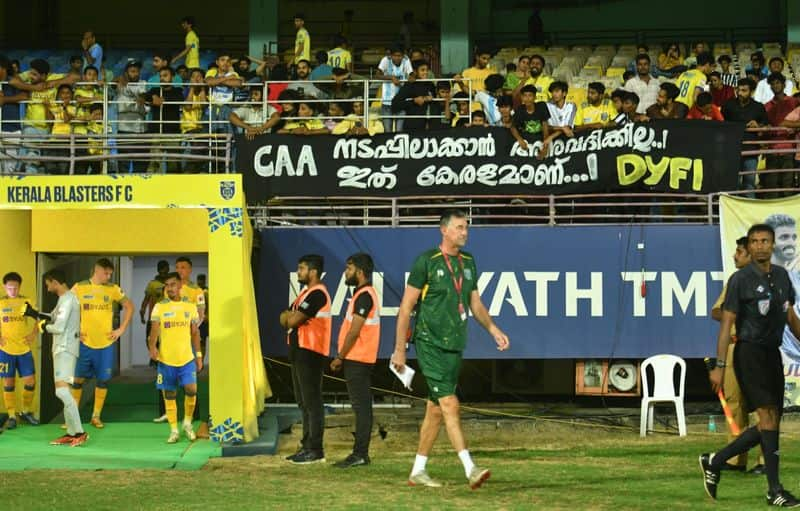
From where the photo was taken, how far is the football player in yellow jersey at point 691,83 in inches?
758

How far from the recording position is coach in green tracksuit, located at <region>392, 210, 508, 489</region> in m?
10.4

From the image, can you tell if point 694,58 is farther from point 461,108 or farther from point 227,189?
point 227,189

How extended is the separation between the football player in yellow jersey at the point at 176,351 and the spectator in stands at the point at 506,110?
4656 mm

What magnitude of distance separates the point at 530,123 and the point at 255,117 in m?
4.21

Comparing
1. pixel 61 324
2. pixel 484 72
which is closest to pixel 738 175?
pixel 484 72

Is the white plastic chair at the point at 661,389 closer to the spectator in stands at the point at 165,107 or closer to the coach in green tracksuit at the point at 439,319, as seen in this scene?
the coach in green tracksuit at the point at 439,319

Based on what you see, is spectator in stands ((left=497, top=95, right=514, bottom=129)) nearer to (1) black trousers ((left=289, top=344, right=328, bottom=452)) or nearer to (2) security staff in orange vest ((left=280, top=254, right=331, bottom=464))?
(2) security staff in orange vest ((left=280, top=254, right=331, bottom=464))

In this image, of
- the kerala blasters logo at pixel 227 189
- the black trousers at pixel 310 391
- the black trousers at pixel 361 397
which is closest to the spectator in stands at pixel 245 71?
the kerala blasters logo at pixel 227 189

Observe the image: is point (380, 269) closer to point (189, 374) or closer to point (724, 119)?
point (189, 374)

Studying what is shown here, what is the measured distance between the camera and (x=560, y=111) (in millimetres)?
17547

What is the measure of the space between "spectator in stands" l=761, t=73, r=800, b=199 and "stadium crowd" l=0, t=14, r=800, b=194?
0.02 meters

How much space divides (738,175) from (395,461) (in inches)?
244

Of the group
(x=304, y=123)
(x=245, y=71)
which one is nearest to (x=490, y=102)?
(x=304, y=123)

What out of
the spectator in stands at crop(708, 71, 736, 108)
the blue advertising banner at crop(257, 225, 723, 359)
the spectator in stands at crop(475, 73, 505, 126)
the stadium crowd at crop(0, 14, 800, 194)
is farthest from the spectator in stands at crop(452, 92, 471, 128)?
the spectator in stands at crop(708, 71, 736, 108)
